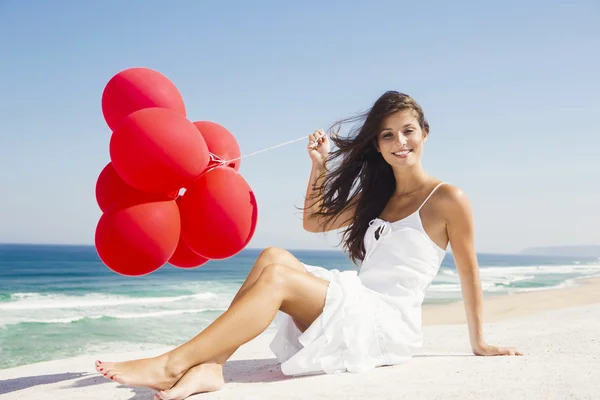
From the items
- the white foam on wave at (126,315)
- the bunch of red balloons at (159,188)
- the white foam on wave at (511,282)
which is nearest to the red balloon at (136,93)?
the bunch of red balloons at (159,188)

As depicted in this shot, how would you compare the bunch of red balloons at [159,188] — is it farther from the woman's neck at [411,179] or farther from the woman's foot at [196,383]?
the woman's neck at [411,179]

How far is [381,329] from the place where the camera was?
320cm

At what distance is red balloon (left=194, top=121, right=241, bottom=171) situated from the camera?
12.0 feet

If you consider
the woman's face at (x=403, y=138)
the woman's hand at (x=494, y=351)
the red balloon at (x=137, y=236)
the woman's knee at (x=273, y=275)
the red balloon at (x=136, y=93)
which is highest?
the red balloon at (x=136, y=93)

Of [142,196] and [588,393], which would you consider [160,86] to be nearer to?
[142,196]

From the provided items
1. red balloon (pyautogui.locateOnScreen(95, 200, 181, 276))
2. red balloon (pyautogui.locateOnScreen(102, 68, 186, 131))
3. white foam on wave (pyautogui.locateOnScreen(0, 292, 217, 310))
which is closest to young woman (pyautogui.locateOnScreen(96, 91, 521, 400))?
red balloon (pyautogui.locateOnScreen(95, 200, 181, 276))

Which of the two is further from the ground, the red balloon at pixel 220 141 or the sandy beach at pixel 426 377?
the red balloon at pixel 220 141

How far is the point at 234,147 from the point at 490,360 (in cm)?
207

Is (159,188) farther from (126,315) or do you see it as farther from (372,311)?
(126,315)

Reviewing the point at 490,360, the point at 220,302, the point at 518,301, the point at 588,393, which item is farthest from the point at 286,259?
the point at 220,302

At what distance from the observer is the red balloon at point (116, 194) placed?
3.22 m

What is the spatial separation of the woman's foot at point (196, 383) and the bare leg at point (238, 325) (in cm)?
4

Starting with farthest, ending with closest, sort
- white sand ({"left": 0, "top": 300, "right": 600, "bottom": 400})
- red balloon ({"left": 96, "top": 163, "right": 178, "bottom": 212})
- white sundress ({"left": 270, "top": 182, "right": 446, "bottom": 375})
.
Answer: red balloon ({"left": 96, "top": 163, "right": 178, "bottom": 212})
white sundress ({"left": 270, "top": 182, "right": 446, "bottom": 375})
white sand ({"left": 0, "top": 300, "right": 600, "bottom": 400})

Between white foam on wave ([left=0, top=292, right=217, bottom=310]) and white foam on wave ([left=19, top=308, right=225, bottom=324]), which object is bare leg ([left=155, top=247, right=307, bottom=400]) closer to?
white foam on wave ([left=19, top=308, right=225, bottom=324])
